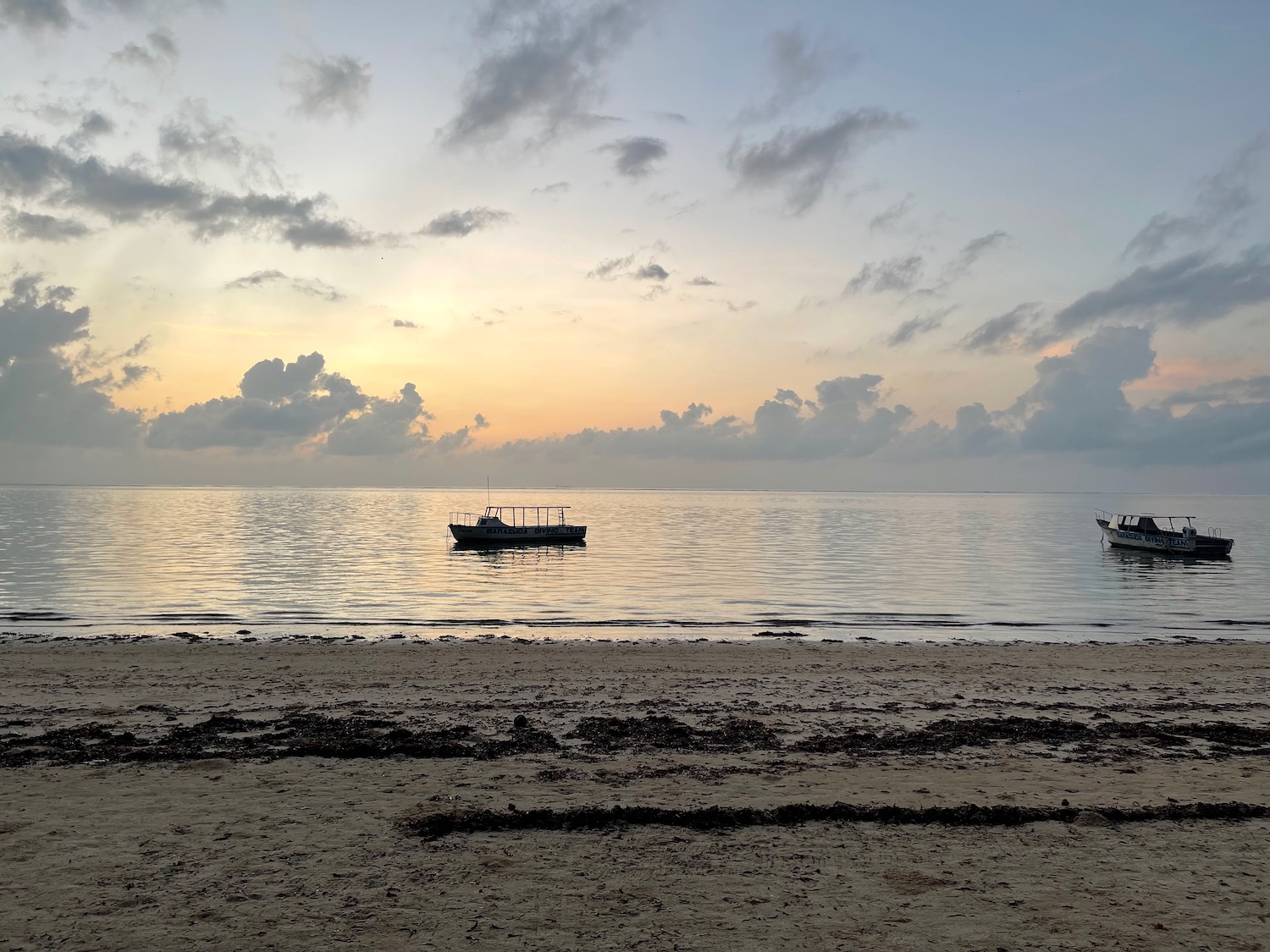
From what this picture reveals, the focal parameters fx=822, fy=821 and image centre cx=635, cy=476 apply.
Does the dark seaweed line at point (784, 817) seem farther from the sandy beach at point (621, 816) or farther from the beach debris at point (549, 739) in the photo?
the beach debris at point (549, 739)

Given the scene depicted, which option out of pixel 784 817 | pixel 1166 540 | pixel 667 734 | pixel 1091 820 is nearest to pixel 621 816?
pixel 784 817

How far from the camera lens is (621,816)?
33.7ft

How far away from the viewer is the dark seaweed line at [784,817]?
9.96 m

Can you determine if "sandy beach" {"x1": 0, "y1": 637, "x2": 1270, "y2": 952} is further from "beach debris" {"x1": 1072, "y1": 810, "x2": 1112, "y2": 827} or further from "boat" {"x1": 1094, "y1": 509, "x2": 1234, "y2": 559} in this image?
"boat" {"x1": 1094, "y1": 509, "x2": 1234, "y2": 559}

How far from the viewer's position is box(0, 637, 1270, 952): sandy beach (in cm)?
764

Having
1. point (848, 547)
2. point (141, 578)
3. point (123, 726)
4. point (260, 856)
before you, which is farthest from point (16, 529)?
point (260, 856)

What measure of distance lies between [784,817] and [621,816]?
6.71 ft

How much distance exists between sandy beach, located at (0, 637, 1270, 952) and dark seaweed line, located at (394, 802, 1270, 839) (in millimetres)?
57

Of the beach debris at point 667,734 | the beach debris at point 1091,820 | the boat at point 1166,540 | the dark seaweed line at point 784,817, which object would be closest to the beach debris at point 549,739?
the beach debris at point 667,734

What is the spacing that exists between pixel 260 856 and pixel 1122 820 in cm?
1025

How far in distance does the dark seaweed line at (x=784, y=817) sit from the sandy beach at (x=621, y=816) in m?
0.06

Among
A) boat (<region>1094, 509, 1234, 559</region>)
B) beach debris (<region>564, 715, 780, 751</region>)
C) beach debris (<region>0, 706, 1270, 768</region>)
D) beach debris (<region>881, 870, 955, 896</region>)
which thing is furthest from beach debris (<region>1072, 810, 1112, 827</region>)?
boat (<region>1094, 509, 1234, 559</region>)

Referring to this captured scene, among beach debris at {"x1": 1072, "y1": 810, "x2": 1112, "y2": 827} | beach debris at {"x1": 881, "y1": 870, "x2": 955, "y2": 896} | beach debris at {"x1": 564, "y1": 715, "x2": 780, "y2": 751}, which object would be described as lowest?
beach debris at {"x1": 564, "y1": 715, "x2": 780, "y2": 751}

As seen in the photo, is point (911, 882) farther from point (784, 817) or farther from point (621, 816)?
point (621, 816)
